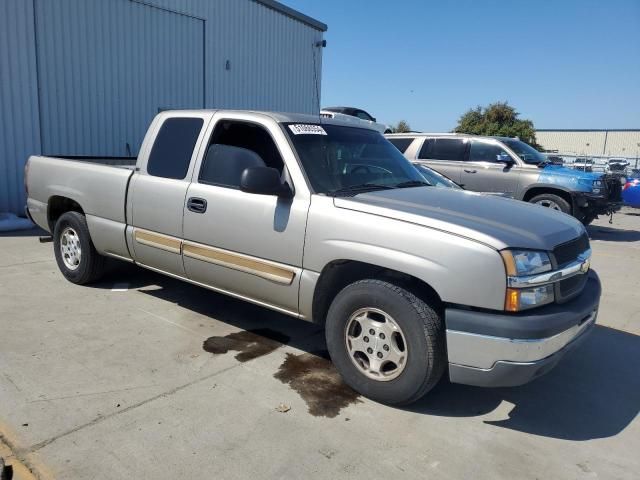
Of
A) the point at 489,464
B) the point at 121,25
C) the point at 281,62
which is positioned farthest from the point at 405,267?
the point at 281,62

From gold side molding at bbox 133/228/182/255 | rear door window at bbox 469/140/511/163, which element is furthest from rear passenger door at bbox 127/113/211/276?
rear door window at bbox 469/140/511/163

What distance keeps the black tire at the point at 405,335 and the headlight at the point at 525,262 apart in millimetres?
535

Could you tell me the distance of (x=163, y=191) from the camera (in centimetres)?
454

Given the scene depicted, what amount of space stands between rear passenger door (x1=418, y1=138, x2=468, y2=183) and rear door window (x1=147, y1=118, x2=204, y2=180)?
25.5 ft

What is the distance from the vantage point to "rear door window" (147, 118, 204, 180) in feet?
14.9

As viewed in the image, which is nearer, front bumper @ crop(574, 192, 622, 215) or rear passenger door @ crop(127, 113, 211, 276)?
rear passenger door @ crop(127, 113, 211, 276)

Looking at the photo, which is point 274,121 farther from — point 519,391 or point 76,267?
point 76,267

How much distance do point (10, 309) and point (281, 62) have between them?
1269 cm

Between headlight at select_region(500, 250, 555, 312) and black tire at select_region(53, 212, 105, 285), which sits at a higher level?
headlight at select_region(500, 250, 555, 312)

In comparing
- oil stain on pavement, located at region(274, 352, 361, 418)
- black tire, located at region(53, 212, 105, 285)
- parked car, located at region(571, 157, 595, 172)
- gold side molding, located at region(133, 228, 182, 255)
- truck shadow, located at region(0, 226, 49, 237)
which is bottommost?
oil stain on pavement, located at region(274, 352, 361, 418)

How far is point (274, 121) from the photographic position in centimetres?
405

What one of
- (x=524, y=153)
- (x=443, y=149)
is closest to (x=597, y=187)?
(x=524, y=153)

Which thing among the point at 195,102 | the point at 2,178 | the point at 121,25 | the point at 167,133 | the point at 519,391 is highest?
the point at 121,25

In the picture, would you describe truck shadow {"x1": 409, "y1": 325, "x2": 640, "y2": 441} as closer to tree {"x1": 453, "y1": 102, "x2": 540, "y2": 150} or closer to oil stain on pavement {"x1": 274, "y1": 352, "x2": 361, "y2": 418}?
oil stain on pavement {"x1": 274, "y1": 352, "x2": 361, "y2": 418}
